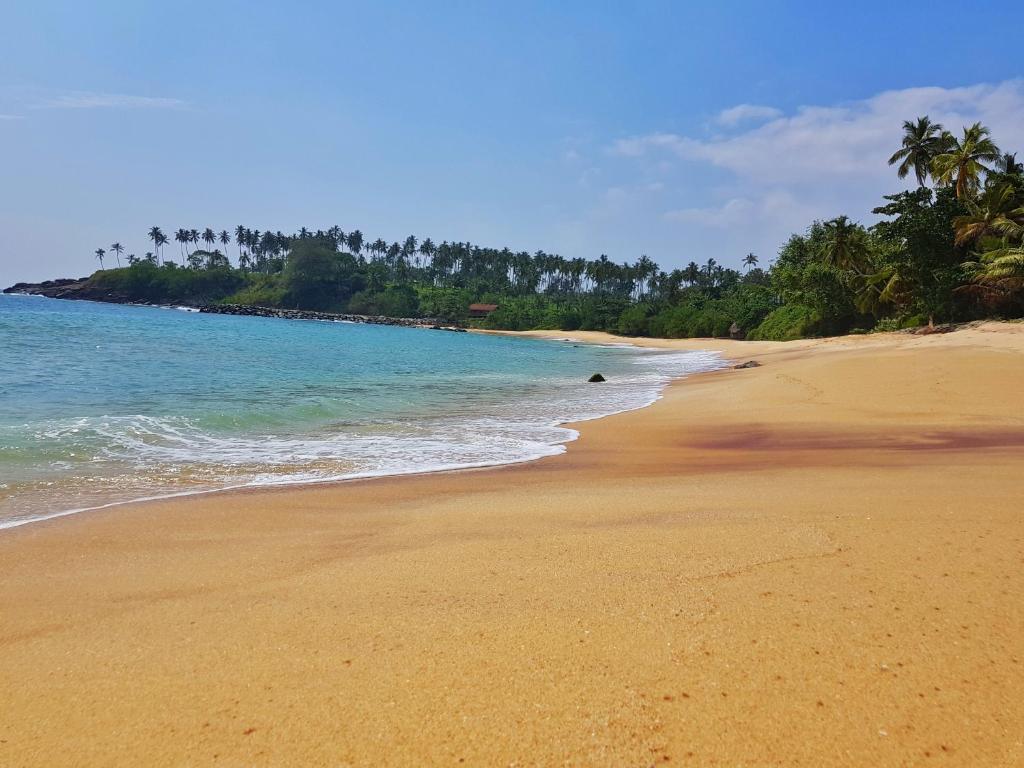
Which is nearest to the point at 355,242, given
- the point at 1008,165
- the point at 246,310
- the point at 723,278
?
the point at 246,310

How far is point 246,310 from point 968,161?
132919mm

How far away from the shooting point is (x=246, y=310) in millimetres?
139000

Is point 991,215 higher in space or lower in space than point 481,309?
higher

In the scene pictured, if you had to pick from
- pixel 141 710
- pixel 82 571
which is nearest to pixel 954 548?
pixel 141 710

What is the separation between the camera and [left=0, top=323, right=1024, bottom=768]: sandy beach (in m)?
2.39

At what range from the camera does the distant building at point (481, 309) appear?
417 feet

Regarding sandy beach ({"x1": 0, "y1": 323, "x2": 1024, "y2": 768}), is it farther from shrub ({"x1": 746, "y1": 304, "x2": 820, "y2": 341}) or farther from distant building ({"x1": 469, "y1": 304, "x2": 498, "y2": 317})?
distant building ({"x1": 469, "y1": 304, "x2": 498, "y2": 317})

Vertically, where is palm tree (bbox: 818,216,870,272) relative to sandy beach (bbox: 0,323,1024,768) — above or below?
above

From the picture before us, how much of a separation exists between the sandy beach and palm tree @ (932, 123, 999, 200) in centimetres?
4149

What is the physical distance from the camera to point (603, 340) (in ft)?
290

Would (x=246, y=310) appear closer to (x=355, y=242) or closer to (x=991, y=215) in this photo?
(x=355, y=242)

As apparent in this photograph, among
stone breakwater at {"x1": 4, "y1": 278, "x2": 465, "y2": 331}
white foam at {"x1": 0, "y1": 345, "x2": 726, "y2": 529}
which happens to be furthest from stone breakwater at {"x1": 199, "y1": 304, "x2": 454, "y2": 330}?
white foam at {"x1": 0, "y1": 345, "x2": 726, "y2": 529}

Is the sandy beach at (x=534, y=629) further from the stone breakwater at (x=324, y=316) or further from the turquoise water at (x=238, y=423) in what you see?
the stone breakwater at (x=324, y=316)

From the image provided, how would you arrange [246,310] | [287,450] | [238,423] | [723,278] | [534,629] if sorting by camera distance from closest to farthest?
[534,629]
[287,450]
[238,423]
[723,278]
[246,310]
